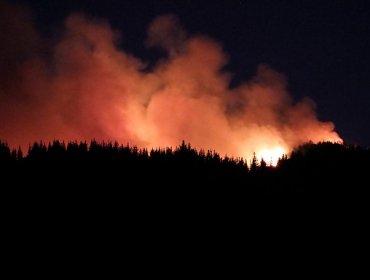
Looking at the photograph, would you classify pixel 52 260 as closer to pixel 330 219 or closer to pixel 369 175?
pixel 330 219

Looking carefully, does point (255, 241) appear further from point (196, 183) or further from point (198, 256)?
point (196, 183)

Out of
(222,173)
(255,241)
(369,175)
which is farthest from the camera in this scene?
(222,173)

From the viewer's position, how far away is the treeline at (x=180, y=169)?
71688 mm

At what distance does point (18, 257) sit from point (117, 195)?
20337 mm

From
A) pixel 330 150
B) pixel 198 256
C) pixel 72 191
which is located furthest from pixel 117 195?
pixel 330 150

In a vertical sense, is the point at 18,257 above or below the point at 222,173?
below

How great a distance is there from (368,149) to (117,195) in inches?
1852

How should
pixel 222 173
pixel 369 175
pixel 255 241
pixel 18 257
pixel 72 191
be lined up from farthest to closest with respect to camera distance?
pixel 222 173
pixel 369 175
pixel 72 191
pixel 255 241
pixel 18 257

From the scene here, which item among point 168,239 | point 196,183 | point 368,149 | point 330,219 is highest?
point 368,149

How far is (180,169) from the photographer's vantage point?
78812mm

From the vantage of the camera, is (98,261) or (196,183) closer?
(98,261)

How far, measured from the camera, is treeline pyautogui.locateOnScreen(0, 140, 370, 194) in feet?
235

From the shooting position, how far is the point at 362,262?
186ft

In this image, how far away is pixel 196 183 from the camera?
76.8 m
